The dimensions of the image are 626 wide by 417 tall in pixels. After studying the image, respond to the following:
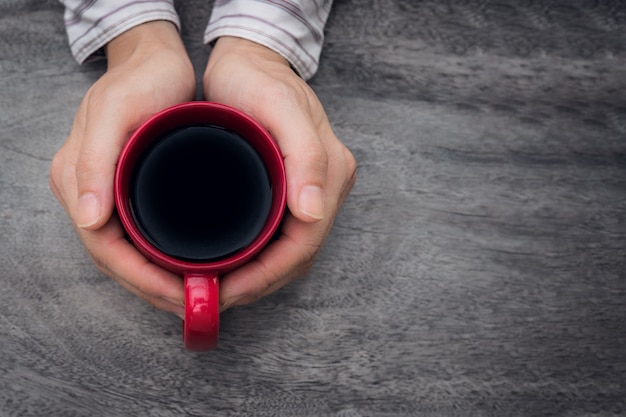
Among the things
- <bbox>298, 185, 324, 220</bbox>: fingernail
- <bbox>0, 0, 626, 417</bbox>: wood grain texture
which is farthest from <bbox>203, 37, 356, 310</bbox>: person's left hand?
<bbox>0, 0, 626, 417</bbox>: wood grain texture

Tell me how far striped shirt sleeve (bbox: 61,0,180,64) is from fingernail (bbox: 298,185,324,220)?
0.28 metres

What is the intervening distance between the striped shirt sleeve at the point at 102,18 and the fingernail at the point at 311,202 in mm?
276

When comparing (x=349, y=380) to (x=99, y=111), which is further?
(x=349, y=380)

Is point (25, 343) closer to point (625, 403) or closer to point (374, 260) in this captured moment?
point (374, 260)

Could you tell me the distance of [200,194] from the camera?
→ 1.91 feet

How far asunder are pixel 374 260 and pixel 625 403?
344 mm

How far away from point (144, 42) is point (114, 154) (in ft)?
0.53

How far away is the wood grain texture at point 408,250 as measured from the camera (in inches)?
26.1

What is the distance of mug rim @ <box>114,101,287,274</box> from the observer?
0.47m

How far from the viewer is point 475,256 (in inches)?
27.6

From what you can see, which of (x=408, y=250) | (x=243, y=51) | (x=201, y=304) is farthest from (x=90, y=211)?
(x=408, y=250)

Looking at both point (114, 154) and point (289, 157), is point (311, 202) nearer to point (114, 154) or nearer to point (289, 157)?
point (289, 157)

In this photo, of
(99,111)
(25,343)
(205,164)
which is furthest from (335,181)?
(25,343)

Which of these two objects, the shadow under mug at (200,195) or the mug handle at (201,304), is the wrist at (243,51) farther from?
the mug handle at (201,304)
